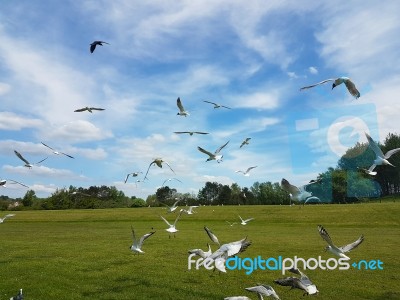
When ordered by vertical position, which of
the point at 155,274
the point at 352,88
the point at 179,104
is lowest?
the point at 155,274

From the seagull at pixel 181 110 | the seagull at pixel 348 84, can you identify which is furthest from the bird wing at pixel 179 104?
the seagull at pixel 348 84

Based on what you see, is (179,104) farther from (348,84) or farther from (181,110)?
(348,84)

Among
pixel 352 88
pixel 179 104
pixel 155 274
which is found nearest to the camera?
pixel 352 88

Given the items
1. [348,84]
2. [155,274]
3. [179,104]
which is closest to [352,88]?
[348,84]

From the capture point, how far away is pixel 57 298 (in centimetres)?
1298

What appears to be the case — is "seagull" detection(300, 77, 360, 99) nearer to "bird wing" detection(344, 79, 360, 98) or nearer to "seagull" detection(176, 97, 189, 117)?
"bird wing" detection(344, 79, 360, 98)

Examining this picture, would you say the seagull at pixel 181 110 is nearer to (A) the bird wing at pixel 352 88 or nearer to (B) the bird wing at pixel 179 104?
(B) the bird wing at pixel 179 104

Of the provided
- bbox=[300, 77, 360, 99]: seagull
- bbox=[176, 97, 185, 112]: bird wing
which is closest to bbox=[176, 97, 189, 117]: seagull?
bbox=[176, 97, 185, 112]: bird wing

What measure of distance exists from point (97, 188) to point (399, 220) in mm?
79844

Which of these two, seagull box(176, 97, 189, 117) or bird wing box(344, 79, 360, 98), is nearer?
bird wing box(344, 79, 360, 98)

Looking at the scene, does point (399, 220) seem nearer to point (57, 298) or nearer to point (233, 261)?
→ point (233, 261)

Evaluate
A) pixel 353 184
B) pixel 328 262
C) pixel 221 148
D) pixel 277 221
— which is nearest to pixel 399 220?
pixel 277 221

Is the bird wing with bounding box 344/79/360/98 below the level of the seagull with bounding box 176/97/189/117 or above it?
below

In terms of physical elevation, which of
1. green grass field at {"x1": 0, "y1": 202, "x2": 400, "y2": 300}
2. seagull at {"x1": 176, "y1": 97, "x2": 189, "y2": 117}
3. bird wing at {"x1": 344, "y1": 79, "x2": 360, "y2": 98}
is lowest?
green grass field at {"x1": 0, "y1": 202, "x2": 400, "y2": 300}
